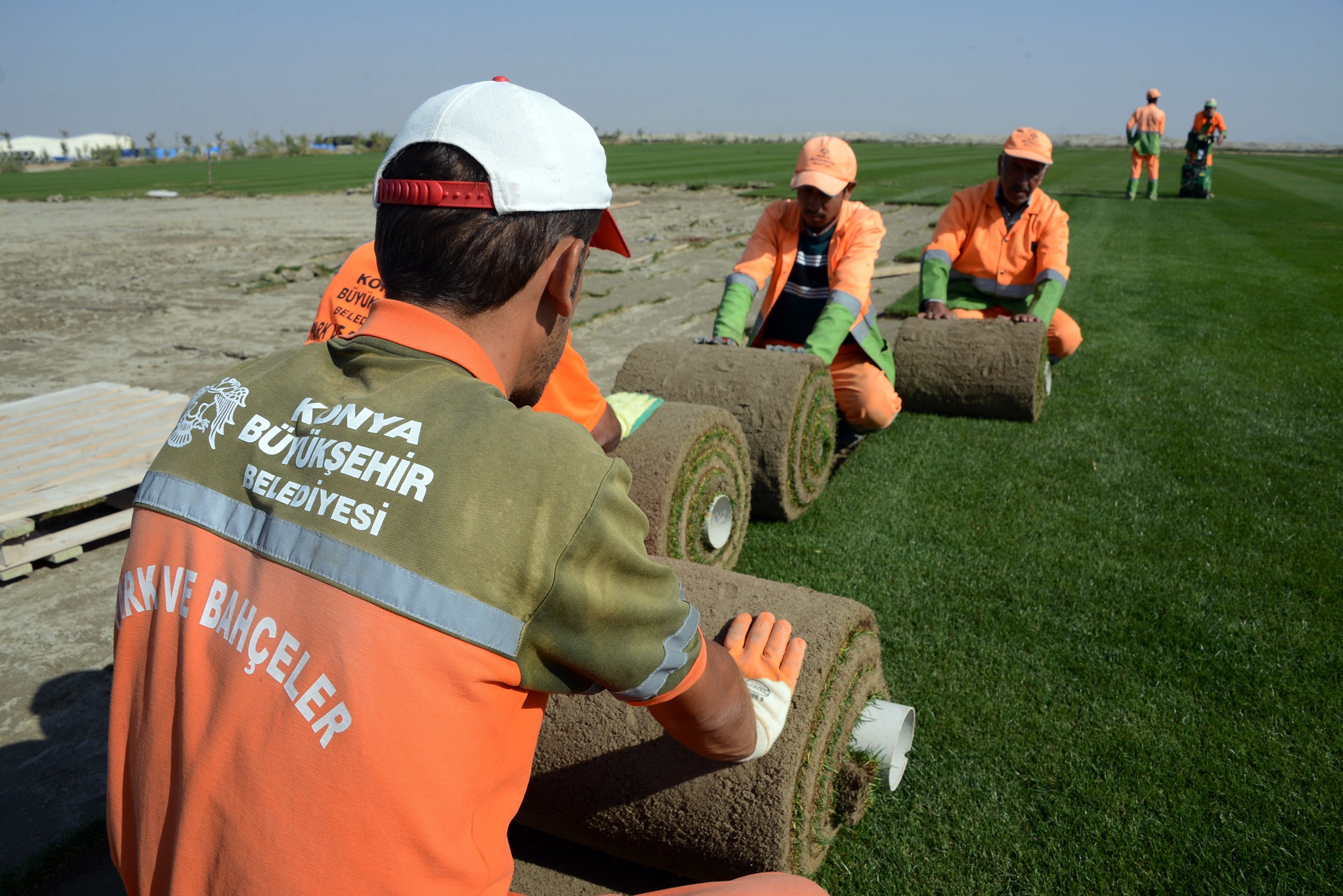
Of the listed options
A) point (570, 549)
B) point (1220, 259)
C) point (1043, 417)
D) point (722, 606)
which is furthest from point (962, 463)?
point (1220, 259)

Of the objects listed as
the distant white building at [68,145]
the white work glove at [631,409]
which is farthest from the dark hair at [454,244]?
the distant white building at [68,145]

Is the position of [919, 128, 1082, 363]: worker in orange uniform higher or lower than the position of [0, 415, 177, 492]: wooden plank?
higher

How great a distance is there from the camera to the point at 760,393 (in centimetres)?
442

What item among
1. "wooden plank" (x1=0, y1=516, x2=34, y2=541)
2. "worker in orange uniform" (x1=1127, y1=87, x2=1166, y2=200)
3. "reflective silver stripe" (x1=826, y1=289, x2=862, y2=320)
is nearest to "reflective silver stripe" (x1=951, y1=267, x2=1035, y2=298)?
"reflective silver stripe" (x1=826, y1=289, x2=862, y2=320)

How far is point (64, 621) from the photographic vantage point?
380 centimetres

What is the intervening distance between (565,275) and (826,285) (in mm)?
4215

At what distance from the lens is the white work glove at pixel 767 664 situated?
195cm

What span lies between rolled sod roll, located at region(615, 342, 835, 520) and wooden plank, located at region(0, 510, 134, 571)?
2.66m

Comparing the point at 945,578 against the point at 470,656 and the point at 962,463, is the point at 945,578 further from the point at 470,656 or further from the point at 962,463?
the point at 470,656

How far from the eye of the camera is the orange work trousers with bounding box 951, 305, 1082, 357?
6.65 metres

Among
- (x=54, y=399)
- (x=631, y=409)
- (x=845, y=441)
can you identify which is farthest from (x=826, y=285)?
(x=54, y=399)

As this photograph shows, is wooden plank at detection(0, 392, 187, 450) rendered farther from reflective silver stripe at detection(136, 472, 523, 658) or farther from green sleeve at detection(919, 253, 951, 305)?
green sleeve at detection(919, 253, 951, 305)

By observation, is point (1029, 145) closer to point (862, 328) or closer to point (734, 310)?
point (862, 328)

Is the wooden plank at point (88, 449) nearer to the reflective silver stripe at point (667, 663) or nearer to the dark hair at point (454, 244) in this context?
the dark hair at point (454, 244)
